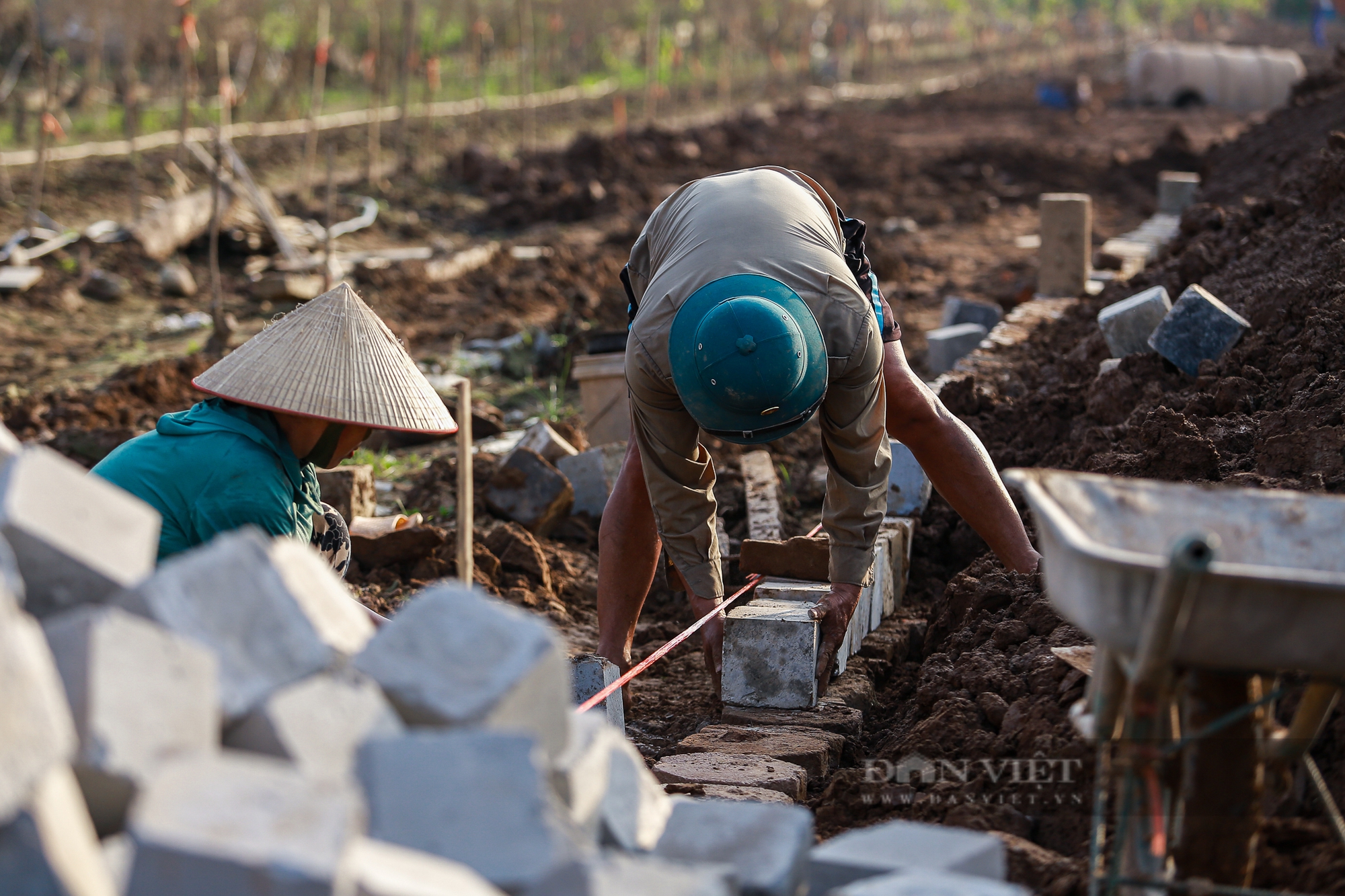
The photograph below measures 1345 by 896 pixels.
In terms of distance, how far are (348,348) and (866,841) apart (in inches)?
71.3

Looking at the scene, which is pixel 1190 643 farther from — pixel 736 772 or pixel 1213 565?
pixel 736 772

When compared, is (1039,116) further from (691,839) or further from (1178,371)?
(691,839)

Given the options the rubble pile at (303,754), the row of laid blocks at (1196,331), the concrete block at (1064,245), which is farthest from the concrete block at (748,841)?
the concrete block at (1064,245)

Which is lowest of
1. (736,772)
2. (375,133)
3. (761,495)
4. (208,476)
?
(761,495)

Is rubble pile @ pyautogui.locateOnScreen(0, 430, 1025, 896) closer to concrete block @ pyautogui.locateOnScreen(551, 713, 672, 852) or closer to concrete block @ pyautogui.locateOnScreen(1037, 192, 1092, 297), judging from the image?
concrete block @ pyautogui.locateOnScreen(551, 713, 672, 852)

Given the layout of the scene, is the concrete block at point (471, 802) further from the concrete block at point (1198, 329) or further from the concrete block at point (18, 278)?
the concrete block at point (18, 278)

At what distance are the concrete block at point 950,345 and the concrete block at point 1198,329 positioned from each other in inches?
74.3

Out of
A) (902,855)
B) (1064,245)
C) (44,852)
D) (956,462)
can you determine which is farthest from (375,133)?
(44,852)

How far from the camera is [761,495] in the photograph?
550 centimetres

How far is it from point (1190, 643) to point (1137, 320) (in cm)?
435

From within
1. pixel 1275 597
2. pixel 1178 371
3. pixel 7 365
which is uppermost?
pixel 1275 597

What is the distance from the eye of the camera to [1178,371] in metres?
5.51

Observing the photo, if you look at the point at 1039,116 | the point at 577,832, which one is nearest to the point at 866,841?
the point at 577,832

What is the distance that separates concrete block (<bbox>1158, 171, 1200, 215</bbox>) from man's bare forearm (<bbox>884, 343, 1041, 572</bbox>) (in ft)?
27.4
